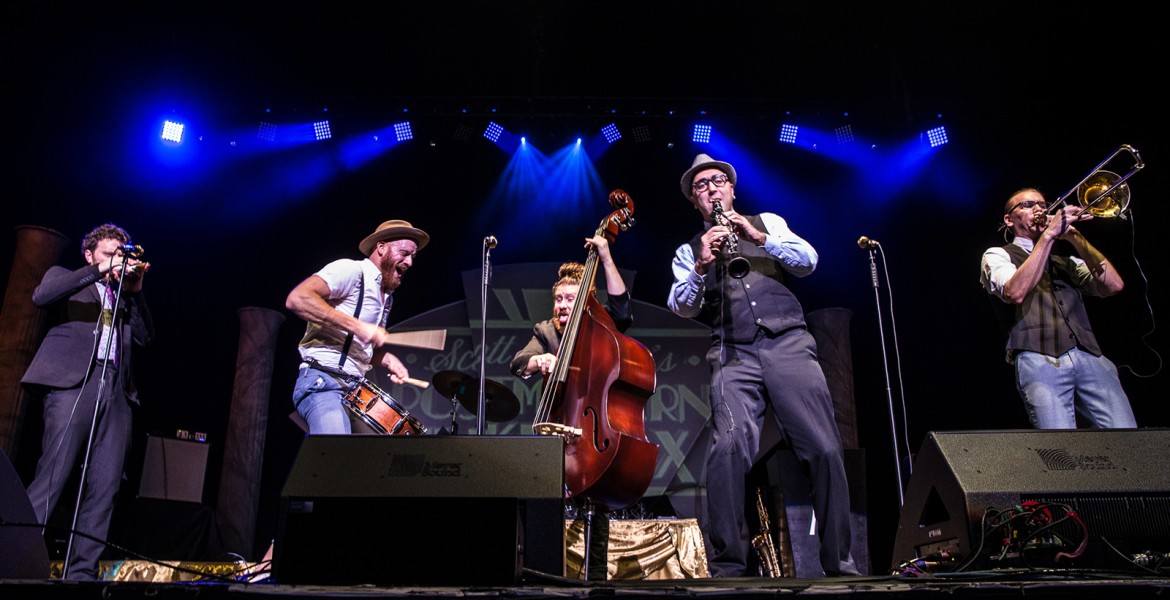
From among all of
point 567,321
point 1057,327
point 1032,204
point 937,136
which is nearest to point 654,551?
point 567,321

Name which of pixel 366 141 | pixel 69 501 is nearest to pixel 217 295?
pixel 366 141

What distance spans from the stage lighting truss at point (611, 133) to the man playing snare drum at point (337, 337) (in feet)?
15.1

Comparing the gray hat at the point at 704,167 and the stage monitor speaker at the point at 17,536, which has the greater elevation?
the gray hat at the point at 704,167

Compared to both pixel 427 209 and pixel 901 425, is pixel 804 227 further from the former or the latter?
pixel 427 209

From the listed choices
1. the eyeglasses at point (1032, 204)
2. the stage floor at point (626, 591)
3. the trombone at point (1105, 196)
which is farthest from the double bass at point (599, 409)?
the trombone at point (1105, 196)

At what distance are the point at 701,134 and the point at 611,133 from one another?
1023 millimetres

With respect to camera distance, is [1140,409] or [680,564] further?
[1140,409]

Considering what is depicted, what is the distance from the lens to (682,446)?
26.6 feet

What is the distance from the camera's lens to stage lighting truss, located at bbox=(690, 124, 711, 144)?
28.3 feet

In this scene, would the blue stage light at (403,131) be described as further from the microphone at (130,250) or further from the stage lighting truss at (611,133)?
the microphone at (130,250)

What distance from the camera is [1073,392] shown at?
166 inches

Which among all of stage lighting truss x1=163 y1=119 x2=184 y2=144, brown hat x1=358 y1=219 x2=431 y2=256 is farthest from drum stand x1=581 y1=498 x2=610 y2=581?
stage lighting truss x1=163 y1=119 x2=184 y2=144

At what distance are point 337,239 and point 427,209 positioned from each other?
1.10m

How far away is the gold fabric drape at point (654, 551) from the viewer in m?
5.38
